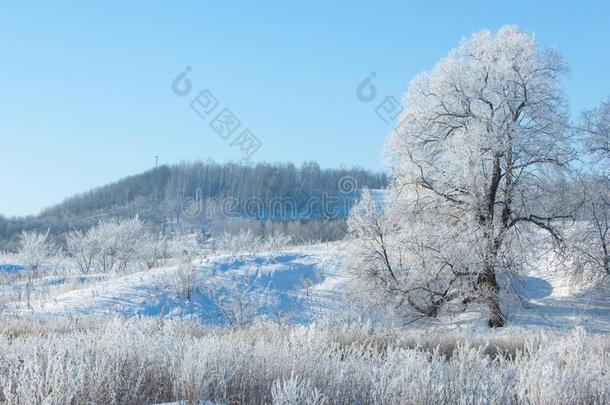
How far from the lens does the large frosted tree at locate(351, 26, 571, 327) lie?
15586mm

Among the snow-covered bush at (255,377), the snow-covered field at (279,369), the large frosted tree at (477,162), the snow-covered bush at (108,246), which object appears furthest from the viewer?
the snow-covered bush at (108,246)

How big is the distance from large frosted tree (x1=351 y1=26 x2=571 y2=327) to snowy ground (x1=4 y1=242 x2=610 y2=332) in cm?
165

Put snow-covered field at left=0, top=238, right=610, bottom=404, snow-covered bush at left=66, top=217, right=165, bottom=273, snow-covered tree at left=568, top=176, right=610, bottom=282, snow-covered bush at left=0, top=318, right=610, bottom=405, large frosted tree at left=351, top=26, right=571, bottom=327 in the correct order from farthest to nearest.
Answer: snow-covered bush at left=66, top=217, right=165, bottom=273
snow-covered tree at left=568, top=176, right=610, bottom=282
large frosted tree at left=351, top=26, right=571, bottom=327
snow-covered field at left=0, top=238, right=610, bottom=404
snow-covered bush at left=0, top=318, right=610, bottom=405

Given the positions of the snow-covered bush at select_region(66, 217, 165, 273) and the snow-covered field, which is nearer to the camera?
the snow-covered field

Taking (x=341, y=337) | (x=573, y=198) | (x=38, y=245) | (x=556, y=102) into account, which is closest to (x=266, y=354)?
(x=341, y=337)

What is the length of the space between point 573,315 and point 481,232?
13.0ft

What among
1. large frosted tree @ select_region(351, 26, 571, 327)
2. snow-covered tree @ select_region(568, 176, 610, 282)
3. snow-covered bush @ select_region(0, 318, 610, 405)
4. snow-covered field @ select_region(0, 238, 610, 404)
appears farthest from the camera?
snow-covered tree @ select_region(568, 176, 610, 282)

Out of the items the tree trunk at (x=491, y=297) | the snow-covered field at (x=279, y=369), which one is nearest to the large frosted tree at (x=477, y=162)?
the tree trunk at (x=491, y=297)

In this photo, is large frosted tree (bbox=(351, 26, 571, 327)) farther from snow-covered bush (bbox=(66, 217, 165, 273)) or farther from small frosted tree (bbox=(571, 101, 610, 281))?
snow-covered bush (bbox=(66, 217, 165, 273))

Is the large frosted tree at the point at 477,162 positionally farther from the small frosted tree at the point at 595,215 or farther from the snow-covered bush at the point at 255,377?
the snow-covered bush at the point at 255,377

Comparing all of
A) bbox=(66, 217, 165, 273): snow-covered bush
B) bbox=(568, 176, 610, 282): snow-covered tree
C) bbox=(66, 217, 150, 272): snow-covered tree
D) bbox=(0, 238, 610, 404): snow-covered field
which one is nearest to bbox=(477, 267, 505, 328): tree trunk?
bbox=(568, 176, 610, 282): snow-covered tree

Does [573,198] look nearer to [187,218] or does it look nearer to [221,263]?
[221,263]

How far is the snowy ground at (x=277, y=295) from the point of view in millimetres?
15617

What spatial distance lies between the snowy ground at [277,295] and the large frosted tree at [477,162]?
1.65m
